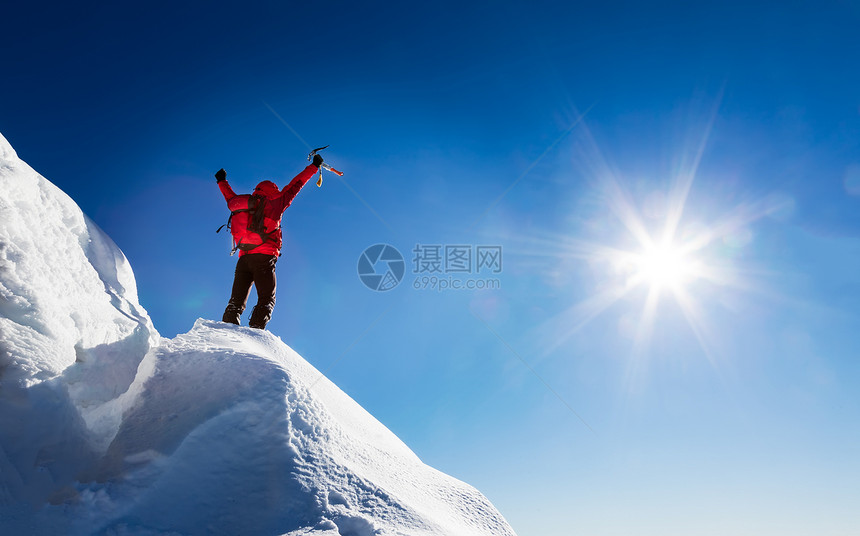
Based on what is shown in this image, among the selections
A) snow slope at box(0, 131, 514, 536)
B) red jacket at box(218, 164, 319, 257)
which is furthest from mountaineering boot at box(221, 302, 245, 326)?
snow slope at box(0, 131, 514, 536)

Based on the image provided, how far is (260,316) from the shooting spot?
7.73m

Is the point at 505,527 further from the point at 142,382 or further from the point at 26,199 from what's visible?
the point at 26,199

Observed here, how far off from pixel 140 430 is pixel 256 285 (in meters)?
4.36

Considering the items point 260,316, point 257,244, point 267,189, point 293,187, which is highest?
point 293,187

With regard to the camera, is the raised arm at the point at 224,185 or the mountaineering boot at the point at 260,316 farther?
the raised arm at the point at 224,185

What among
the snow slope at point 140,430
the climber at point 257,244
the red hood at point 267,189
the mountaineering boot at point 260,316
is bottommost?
the snow slope at point 140,430

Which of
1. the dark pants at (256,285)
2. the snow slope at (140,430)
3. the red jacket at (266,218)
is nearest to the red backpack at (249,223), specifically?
the red jacket at (266,218)

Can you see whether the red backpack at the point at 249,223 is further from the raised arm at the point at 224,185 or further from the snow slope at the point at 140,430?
the snow slope at the point at 140,430

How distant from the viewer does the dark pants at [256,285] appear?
7.79 m

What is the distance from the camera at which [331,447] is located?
391 cm

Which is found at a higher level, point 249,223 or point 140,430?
point 249,223

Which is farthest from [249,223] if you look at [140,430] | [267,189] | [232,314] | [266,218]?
[140,430]

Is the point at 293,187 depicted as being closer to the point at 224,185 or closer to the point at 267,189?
the point at 267,189

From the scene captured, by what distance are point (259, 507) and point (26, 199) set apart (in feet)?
11.2
